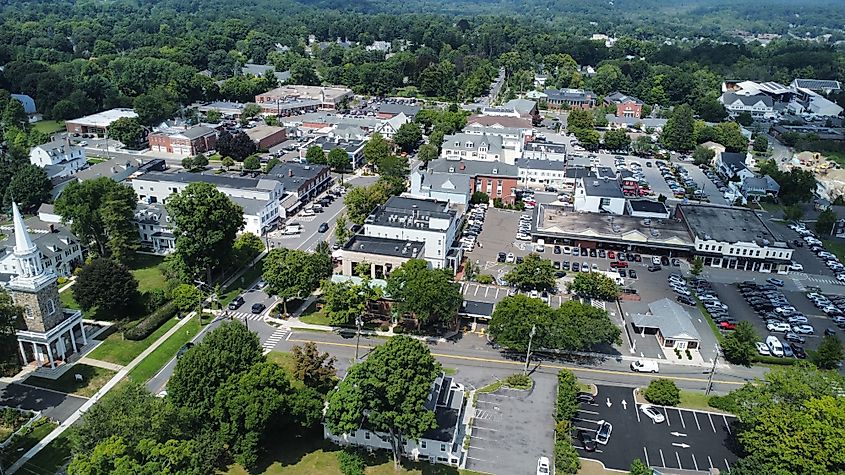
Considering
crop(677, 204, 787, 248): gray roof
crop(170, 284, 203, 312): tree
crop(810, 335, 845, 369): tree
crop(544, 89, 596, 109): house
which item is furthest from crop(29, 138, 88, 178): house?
crop(544, 89, 596, 109): house

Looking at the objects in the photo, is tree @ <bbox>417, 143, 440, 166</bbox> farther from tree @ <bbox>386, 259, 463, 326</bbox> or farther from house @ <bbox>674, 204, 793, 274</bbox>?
tree @ <bbox>386, 259, 463, 326</bbox>

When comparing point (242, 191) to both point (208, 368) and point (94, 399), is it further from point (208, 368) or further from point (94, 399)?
point (208, 368)

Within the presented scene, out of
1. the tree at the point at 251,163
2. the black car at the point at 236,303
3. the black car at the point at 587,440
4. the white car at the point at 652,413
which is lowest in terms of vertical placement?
the black car at the point at 236,303

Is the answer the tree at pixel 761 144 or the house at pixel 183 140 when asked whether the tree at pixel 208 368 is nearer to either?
the house at pixel 183 140

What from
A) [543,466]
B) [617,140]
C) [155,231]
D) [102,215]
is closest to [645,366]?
[543,466]

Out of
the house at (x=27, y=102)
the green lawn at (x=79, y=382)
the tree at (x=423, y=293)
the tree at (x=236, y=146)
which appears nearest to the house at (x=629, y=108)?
the tree at (x=236, y=146)
